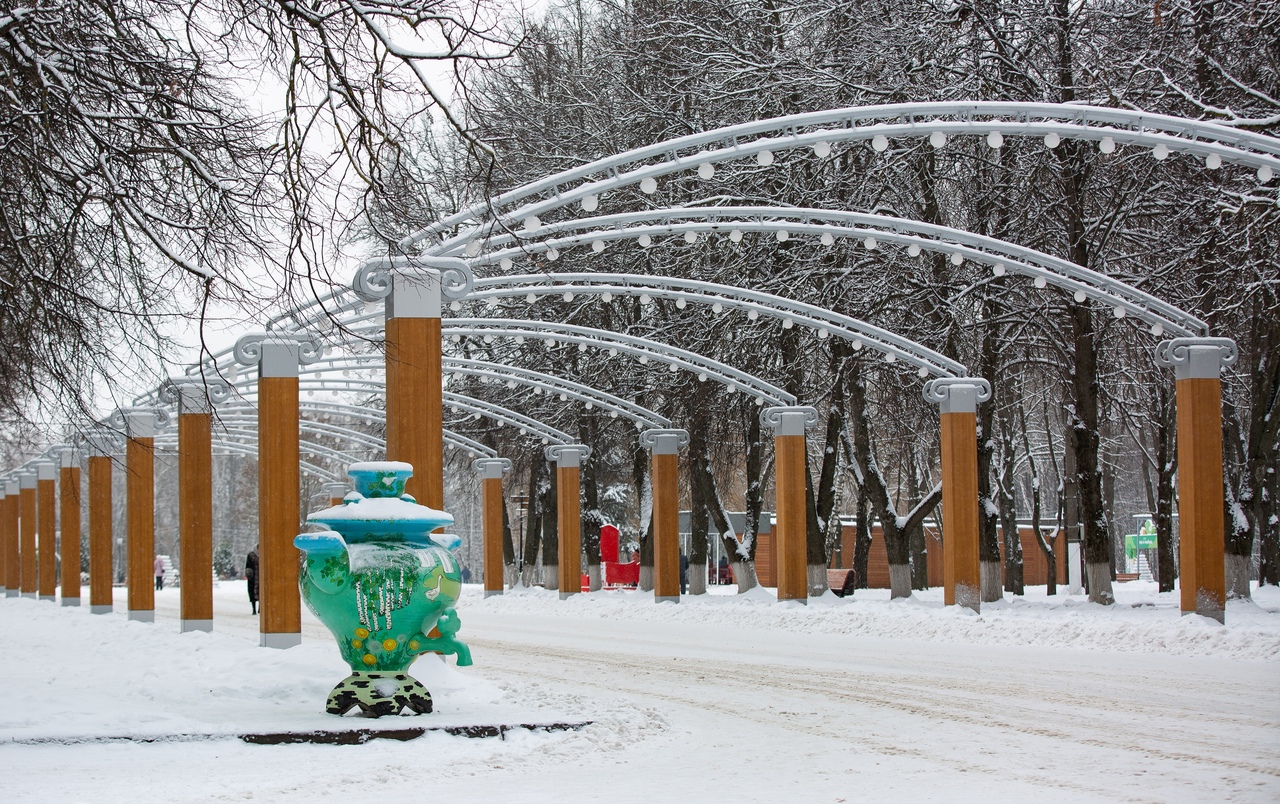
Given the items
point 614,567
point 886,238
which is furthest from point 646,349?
point 614,567

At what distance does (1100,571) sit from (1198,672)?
8.33 m

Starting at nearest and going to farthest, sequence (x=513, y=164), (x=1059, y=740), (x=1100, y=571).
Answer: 1. (x=1059, y=740)
2. (x=1100, y=571)
3. (x=513, y=164)

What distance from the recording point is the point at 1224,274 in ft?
64.1

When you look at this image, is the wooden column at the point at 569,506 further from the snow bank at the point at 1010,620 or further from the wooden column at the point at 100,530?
the wooden column at the point at 100,530

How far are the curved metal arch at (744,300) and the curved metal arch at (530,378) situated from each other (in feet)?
12.2

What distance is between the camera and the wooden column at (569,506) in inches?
1144

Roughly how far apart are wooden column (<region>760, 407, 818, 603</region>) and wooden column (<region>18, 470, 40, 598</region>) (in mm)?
21992

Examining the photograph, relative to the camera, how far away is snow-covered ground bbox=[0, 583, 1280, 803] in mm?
7516

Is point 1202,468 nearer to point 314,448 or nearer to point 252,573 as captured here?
point 252,573

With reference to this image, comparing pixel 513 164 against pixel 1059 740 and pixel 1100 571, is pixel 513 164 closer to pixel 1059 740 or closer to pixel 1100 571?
pixel 1100 571

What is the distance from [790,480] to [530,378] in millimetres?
5353

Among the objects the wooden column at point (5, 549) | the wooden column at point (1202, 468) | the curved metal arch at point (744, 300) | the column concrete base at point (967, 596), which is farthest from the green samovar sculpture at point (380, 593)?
the wooden column at point (5, 549)

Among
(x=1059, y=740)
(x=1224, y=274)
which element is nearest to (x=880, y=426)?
(x=1224, y=274)

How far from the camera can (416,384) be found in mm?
13406
